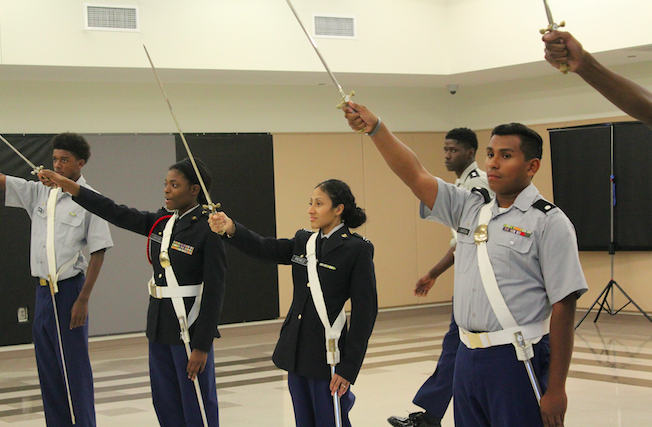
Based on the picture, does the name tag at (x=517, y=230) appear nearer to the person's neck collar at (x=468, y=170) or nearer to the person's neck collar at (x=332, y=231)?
the person's neck collar at (x=332, y=231)

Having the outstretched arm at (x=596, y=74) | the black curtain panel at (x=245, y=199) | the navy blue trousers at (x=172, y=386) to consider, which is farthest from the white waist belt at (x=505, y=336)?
the black curtain panel at (x=245, y=199)

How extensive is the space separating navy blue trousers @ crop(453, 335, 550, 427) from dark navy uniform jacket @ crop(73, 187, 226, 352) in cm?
136

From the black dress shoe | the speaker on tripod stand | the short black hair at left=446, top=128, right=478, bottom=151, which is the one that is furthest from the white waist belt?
the speaker on tripod stand

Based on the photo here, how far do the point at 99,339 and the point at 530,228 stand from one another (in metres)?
7.06

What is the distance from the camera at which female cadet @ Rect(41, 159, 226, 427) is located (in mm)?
3436

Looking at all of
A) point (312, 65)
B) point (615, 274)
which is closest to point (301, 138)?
point (312, 65)

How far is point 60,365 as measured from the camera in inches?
161

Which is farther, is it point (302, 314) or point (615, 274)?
point (615, 274)

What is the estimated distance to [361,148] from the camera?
1012 centimetres

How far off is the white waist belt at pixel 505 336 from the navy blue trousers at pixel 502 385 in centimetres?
2

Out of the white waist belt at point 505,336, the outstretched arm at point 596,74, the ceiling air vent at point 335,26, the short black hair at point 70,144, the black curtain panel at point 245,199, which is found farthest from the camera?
the black curtain panel at point 245,199

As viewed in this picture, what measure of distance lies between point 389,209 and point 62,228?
652 cm

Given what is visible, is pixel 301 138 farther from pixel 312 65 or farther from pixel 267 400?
pixel 267 400

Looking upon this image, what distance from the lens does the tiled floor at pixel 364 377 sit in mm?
5230
